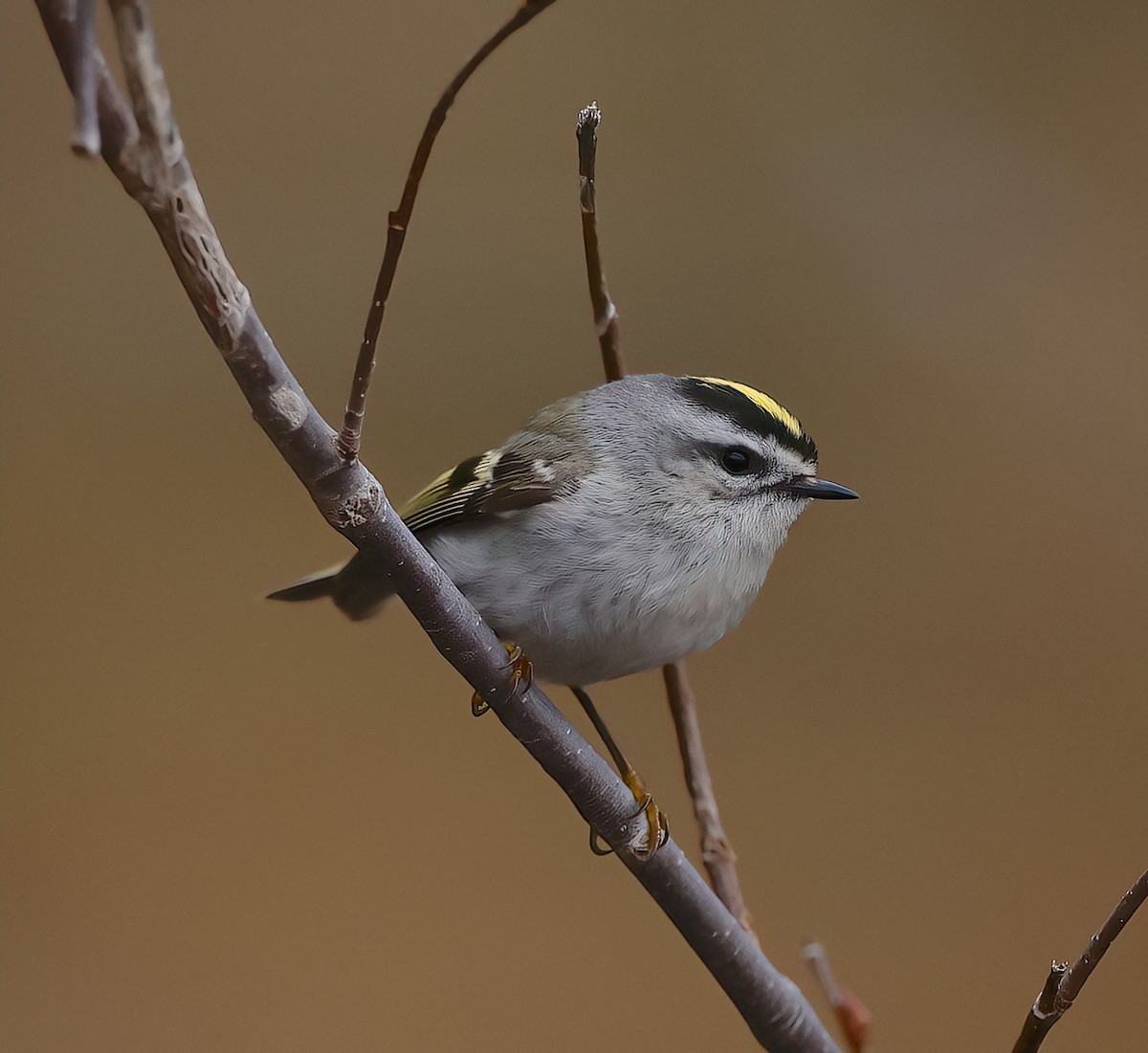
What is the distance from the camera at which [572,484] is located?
0.85 metres

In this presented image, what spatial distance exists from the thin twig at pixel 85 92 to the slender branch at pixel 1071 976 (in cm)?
48

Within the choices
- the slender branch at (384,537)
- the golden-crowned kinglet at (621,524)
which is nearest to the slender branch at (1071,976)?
the slender branch at (384,537)

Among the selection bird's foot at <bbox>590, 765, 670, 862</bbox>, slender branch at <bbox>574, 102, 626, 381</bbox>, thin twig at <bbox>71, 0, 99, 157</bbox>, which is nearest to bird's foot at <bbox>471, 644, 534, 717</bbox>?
bird's foot at <bbox>590, 765, 670, 862</bbox>

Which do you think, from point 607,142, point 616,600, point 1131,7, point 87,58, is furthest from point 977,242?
point 87,58

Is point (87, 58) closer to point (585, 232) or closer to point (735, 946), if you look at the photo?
point (585, 232)

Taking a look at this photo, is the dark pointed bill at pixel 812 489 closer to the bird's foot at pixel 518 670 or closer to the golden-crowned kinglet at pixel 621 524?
the golden-crowned kinglet at pixel 621 524

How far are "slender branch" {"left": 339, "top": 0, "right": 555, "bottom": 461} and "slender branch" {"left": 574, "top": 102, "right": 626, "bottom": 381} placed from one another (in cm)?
18

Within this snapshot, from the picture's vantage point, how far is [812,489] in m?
0.89

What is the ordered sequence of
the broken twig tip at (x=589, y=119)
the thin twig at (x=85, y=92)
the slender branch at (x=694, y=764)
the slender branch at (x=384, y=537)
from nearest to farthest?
1. the thin twig at (x=85, y=92)
2. the slender branch at (x=384, y=537)
3. the broken twig tip at (x=589, y=119)
4. the slender branch at (x=694, y=764)

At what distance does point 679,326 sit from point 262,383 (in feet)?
4.74

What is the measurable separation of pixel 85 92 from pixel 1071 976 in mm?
526

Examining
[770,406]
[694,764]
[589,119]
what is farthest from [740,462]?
[589,119]

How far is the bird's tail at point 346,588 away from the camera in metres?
0.91

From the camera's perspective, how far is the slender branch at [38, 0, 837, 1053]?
0.40 m
